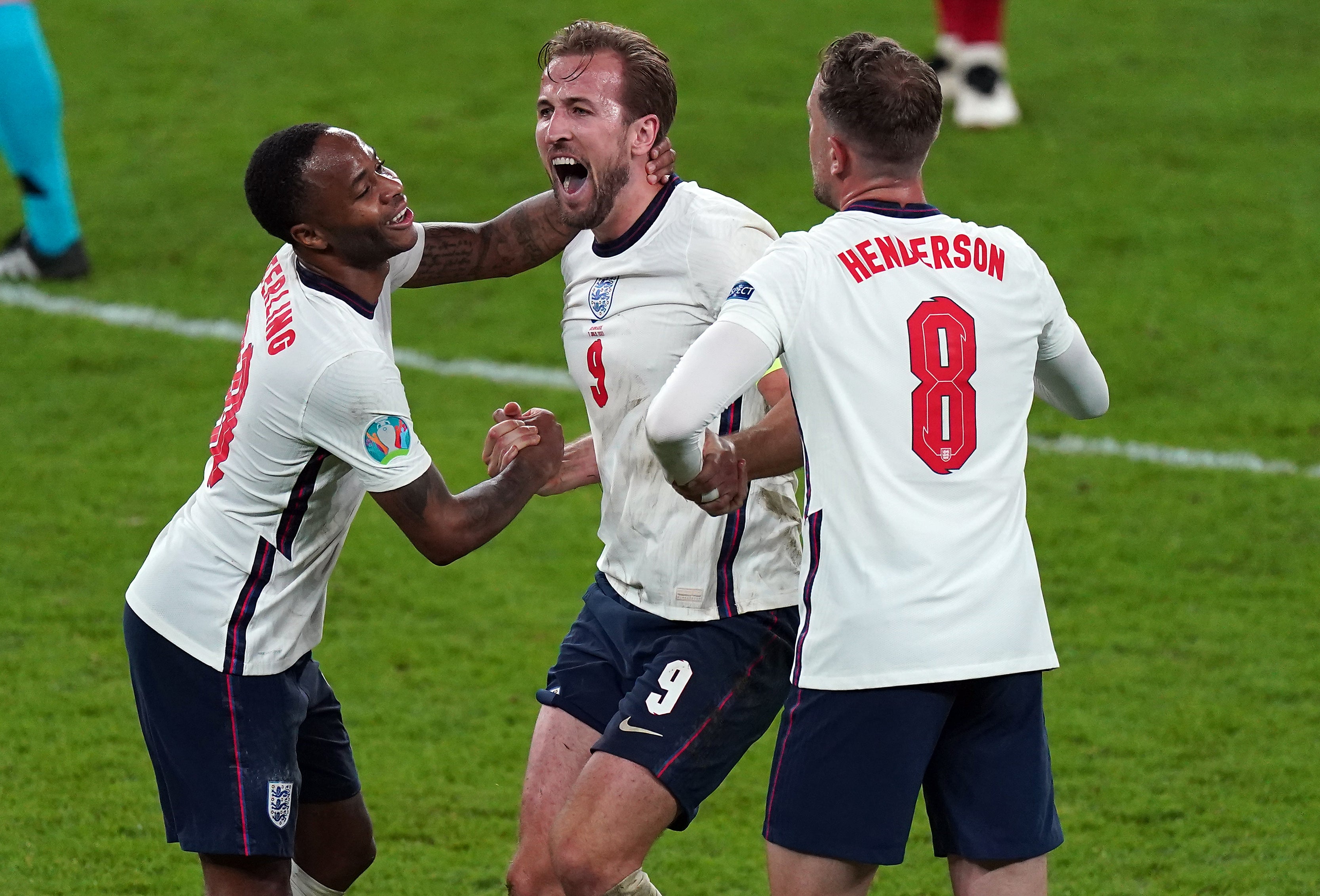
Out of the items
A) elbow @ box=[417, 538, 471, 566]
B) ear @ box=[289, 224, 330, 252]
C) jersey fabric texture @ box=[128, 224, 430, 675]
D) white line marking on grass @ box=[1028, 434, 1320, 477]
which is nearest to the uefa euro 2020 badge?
jersey fabric texture @ box=[128, 224, 430, 675]

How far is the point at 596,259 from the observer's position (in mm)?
4000

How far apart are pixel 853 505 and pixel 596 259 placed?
3.49 feet

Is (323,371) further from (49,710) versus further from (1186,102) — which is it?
(1186,102)

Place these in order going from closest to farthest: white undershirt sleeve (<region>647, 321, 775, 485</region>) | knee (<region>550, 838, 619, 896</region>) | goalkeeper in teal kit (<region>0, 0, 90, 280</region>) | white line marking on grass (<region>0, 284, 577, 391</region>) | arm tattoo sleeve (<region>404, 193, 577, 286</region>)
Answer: white undershirt sleeve (<region>647, 321, 775, 485</region>) → knee (<region>550, 838, 619, 896</region>) → arm tattoo sleeve (<region>404, 193, 577, 286</region>) → white line marking on grass (<region>0, 284, 577, 391</region>) → goalkeeper in teal kit (<region>0, 0, 90, 280</region>)

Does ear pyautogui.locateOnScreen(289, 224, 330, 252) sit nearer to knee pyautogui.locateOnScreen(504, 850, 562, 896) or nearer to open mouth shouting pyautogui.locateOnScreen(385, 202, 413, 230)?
open mouth shouting pyautogui.locateOnScreen(385, 202, 413, 230)

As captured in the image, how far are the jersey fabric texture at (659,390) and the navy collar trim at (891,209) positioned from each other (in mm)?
546

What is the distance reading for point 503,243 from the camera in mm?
4320

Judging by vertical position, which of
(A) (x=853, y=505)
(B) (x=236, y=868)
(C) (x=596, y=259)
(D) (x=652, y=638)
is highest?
(C) (x=596, y=259)

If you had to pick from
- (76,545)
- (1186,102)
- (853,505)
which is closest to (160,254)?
(76,545)

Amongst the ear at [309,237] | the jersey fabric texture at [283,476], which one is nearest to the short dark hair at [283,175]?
the ear at [309,237]

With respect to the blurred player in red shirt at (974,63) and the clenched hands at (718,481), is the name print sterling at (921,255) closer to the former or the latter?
the clenched hands at (718,481)

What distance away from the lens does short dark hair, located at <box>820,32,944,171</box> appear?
10.7 ft

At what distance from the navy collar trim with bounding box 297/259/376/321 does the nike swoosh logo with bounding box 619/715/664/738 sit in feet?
3.26

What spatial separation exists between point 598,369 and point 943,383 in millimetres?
984
